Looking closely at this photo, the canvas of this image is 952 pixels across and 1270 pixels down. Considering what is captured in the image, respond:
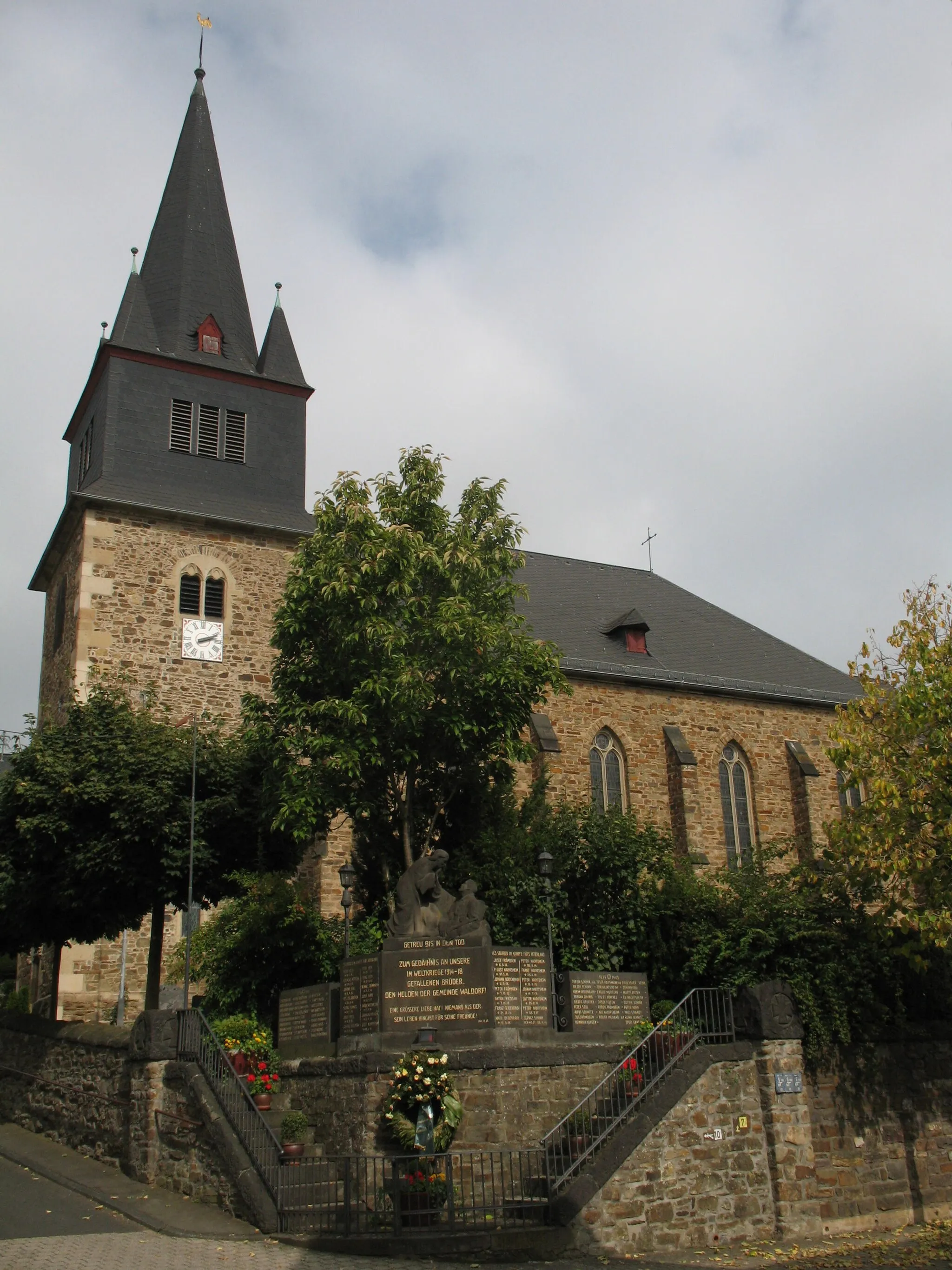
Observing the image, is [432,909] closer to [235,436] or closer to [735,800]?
[735,800]

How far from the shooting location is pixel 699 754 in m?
26.4

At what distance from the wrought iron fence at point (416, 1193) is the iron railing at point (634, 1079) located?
319mm

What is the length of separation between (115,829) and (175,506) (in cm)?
813

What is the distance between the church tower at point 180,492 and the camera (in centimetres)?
2289

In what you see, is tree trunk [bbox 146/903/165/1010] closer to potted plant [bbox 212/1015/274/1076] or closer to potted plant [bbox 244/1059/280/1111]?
potted plant [bbox 212/1015/274/1076]

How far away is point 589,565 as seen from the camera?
31.3 metres

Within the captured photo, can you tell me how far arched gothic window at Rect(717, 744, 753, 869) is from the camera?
26.1m

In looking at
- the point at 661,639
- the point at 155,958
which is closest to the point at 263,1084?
the point at 155,958

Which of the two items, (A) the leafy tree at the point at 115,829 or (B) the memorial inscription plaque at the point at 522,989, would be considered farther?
(A) the leafy tree at the point at 115,829

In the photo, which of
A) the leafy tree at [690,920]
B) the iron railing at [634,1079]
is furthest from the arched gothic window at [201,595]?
the iron railing at [634,1079]

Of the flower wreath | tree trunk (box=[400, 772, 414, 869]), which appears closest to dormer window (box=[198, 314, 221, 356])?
tree trunk (box=[400, 772, 414, 869])

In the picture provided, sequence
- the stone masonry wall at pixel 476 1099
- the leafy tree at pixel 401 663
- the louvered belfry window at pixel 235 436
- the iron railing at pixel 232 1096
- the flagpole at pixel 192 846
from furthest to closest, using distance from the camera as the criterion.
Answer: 1. the louvered belfry window at pixel 235 436
2. the leafy tree at pixel 401 663
3. the flagpole at pixel 192 846
4. the stone masonry wall at pixel 476 1099
5. the iron railing at pixel 232 1096

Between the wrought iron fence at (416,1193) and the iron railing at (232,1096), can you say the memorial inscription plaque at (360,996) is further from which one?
the wrought iron fence at (416,1193)

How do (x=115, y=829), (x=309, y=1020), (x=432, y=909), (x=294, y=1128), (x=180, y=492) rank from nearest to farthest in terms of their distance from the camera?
1. (x=294, y=1128)
2. (x=432, y=909)
3. (x=309, y=1020)
4. (x=115, y=829)
5. (x=180, y=492)
